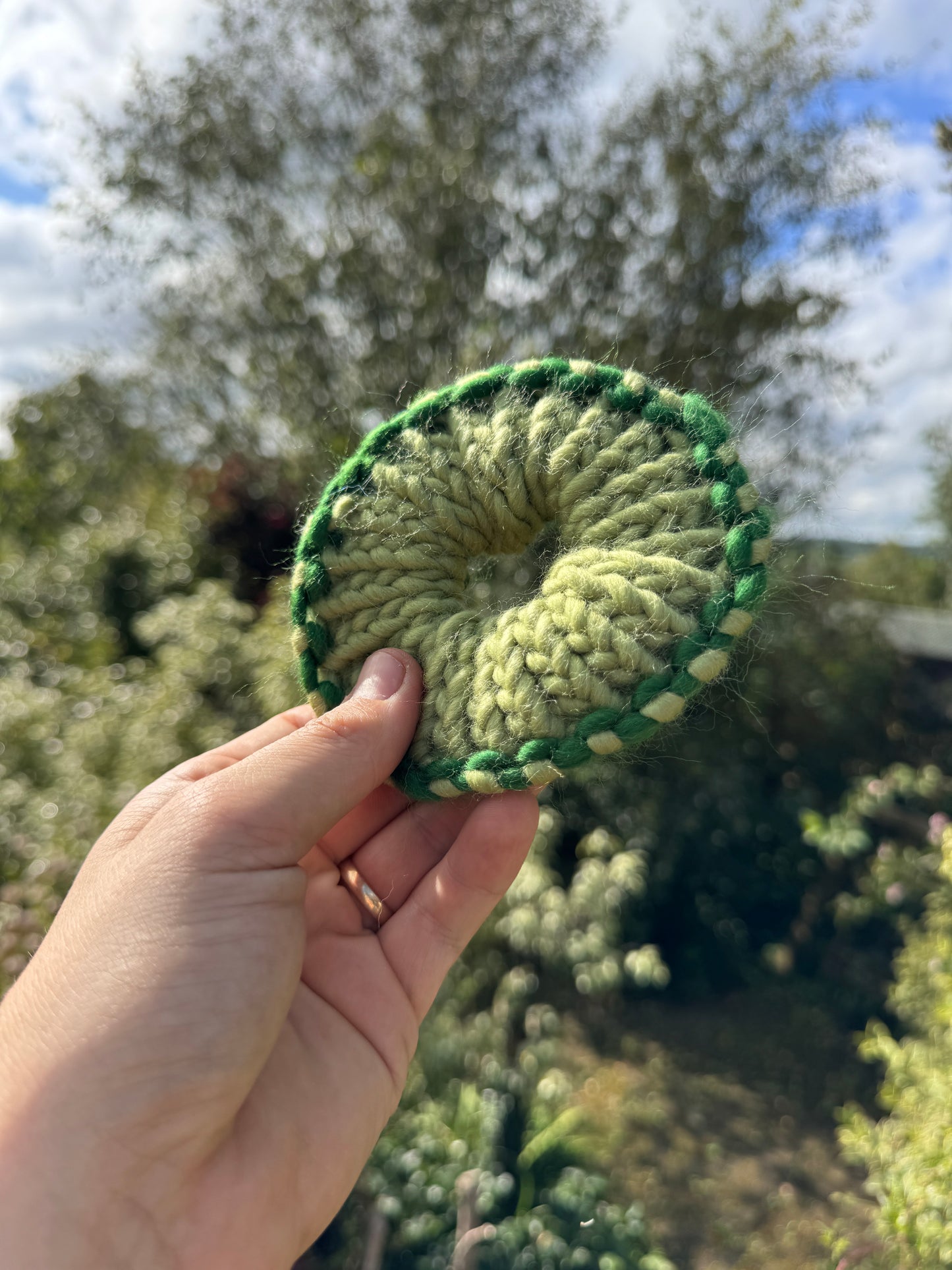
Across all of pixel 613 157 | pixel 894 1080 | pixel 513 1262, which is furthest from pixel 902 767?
pixel 613 157

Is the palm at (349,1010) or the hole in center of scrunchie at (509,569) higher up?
the hole in center of scrunchie at (509,569)

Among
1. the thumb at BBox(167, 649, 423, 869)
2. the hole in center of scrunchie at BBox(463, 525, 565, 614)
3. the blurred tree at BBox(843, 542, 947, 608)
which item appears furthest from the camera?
the blurred tree at BBox(843, 542, 947, 608)

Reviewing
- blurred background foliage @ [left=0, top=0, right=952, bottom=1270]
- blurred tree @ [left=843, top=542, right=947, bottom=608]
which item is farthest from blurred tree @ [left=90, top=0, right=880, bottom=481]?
blurred tree @ [left=843, top=542, right=947, bottom=608]

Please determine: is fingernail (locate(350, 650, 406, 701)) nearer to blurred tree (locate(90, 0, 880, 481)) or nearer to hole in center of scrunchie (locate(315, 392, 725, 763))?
hole in center of scrunchie (locate(315, 392, 725, 763))

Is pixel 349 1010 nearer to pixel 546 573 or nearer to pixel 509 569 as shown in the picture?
pixel 546 573

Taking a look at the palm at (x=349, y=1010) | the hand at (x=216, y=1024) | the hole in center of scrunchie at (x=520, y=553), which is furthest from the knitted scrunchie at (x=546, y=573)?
the palm at (x=349, y=1010)

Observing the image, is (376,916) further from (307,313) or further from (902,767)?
(307,313)

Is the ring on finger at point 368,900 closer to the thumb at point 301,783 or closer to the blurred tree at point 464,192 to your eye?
the thumb at point 301,783

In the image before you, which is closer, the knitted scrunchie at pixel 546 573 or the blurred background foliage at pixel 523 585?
the knitted scrunchie at pixel 546 573
